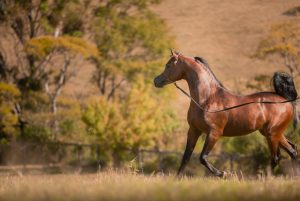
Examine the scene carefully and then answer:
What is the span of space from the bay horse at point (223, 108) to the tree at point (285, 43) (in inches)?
791

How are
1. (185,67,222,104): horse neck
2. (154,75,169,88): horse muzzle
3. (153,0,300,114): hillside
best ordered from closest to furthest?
1. (185,67,222,104): horse neck
2. (154,75,169,88): horse muzzle
3. (153,0,300,114): hillside

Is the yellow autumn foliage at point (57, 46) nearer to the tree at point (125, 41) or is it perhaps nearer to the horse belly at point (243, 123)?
the tree at point (125, 41)

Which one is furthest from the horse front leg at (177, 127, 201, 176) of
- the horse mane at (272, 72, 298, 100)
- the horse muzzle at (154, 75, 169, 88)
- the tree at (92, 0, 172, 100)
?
the tree at (92, 0, 172, 100)

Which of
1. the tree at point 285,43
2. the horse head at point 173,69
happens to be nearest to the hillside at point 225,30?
the tree at point 285,43

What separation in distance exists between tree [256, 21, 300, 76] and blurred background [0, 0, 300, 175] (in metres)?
0.06

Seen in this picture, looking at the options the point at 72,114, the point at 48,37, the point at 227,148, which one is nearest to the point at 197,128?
the point at 227,148

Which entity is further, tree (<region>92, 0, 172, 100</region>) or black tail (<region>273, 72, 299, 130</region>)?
tree (<region>92, 0, 172, 100</region>)

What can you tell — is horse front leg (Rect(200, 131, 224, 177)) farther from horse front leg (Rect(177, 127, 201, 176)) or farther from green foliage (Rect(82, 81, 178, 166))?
green foliage (Rect(82, 81, 178, 166))

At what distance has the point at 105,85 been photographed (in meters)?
42.3

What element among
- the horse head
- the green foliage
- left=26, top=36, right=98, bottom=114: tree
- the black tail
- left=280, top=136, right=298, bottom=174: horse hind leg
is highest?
left=26, top=36, right=98, bottom=114: tree

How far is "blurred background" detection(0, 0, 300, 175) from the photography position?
96.7 ft

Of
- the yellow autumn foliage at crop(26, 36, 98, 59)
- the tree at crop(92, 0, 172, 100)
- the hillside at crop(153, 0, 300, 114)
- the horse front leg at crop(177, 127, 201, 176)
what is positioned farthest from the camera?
the hillside at crop(153, 0, 300, 114)

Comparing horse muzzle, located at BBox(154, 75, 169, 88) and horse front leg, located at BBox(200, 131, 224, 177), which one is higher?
horse muzzle, located at BBox(154, 75, 169, 88)

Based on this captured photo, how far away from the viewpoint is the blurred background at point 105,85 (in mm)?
29484
